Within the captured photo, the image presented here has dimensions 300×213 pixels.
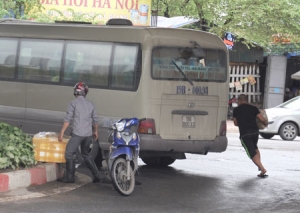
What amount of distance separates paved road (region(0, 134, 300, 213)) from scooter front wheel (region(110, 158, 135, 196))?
0.38 ft

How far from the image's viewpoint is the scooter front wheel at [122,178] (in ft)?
36.6

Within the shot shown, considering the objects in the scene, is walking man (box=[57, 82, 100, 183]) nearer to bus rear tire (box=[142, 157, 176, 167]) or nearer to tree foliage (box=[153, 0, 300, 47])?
bus rear tire (box=[142, 157, 176, 167])

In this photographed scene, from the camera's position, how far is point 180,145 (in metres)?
13.9

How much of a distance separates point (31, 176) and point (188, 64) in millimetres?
4172

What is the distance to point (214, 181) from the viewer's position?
13.4 m

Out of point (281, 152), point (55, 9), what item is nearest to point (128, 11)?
point (55, 9)

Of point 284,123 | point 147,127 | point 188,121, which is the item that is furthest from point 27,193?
point 284,123

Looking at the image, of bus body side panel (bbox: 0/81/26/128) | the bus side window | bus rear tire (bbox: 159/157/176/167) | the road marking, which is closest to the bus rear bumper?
the bus side window

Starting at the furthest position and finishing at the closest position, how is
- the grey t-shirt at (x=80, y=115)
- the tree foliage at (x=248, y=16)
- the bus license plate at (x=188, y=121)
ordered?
the tree foliage at (x=248, y=16) → the bus license plate at (x=188, y=121) → the grey t-shirt at (x=80, y=115)

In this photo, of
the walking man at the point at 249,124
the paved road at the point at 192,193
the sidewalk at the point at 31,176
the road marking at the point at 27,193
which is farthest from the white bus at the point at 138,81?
the road marking at the point at 27,193

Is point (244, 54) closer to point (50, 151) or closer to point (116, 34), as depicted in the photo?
point (116, 34)

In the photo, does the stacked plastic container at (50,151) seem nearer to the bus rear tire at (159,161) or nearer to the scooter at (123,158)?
the scooter at (123,158)

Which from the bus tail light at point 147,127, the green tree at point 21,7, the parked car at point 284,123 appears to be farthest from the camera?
the parked car at point 284,123

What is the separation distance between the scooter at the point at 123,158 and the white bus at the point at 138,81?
6.43 feet
